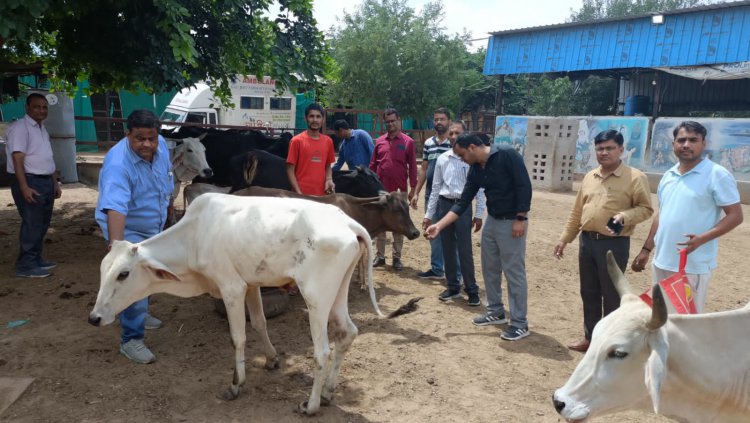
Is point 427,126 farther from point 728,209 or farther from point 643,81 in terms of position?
point 728,209

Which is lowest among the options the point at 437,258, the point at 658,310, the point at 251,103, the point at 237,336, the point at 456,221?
the point at 437,258

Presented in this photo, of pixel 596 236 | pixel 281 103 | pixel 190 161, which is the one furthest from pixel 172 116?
pixel 596 236

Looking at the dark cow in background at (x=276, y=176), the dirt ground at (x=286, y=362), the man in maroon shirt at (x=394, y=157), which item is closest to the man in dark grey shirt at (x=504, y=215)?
the dirt ground at (x=286, y=362)

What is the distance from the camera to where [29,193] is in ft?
19.4

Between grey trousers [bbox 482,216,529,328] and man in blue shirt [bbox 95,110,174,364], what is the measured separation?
277 cm

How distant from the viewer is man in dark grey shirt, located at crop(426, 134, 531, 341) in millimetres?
4949

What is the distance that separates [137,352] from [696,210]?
162 inches

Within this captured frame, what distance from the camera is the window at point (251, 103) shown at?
2223cm

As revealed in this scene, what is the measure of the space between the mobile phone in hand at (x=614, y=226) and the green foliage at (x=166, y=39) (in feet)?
12.3

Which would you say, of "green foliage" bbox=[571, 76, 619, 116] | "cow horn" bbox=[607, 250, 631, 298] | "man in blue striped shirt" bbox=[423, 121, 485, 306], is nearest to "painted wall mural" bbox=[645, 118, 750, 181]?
"man in blue striped shirt" bbox=[423, 121, 485, 306]

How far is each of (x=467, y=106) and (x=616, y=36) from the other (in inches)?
514

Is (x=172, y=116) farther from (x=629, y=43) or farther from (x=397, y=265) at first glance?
(x=629, y=43)

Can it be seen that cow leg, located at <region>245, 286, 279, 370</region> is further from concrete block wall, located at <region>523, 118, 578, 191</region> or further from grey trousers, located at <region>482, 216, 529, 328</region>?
concrete block wall, located at <region>523, 118, 578, 191</region>

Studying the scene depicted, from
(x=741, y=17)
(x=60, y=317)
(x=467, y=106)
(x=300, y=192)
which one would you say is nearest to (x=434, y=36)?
(x=467, y=106)
